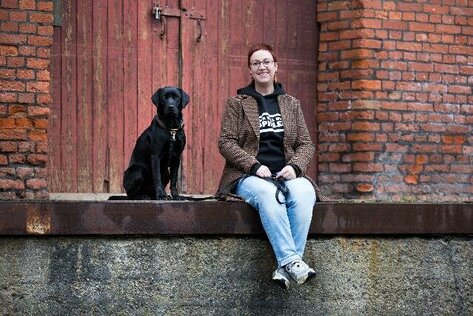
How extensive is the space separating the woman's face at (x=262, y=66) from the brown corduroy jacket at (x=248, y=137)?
0.52ft

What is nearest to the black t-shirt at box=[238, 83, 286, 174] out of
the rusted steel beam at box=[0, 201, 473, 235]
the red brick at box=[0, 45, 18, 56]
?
the rusted steel beam at box=[0, 201, 473, 235]

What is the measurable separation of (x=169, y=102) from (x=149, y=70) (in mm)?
2074

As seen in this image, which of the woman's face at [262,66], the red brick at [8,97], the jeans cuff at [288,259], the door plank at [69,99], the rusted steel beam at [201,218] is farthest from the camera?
the door plank at [69,99]

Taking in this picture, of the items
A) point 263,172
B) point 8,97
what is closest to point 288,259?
point 263,172

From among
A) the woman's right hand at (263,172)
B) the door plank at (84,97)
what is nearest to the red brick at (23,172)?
the door plank at (84,97)

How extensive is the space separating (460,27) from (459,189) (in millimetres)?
1431

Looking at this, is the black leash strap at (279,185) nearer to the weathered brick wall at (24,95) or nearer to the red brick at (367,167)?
the weathered brick wall at (24,95)

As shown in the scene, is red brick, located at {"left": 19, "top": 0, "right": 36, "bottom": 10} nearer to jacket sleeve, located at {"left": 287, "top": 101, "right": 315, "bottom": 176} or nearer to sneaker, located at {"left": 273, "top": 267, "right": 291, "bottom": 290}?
jacket sleeve, located at {"left": 287, "top": 101, "right": 315, "bottom": 176}

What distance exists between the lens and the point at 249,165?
25.6ft

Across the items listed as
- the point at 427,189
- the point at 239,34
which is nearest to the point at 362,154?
the point at 427,189

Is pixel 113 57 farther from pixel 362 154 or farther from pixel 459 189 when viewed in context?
pixel 459 189

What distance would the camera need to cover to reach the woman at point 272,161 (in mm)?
7562

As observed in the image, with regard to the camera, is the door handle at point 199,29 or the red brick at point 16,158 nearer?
the red brick at point 16,158

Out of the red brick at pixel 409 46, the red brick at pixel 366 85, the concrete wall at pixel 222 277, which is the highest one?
the red brick at pixel 409 46
